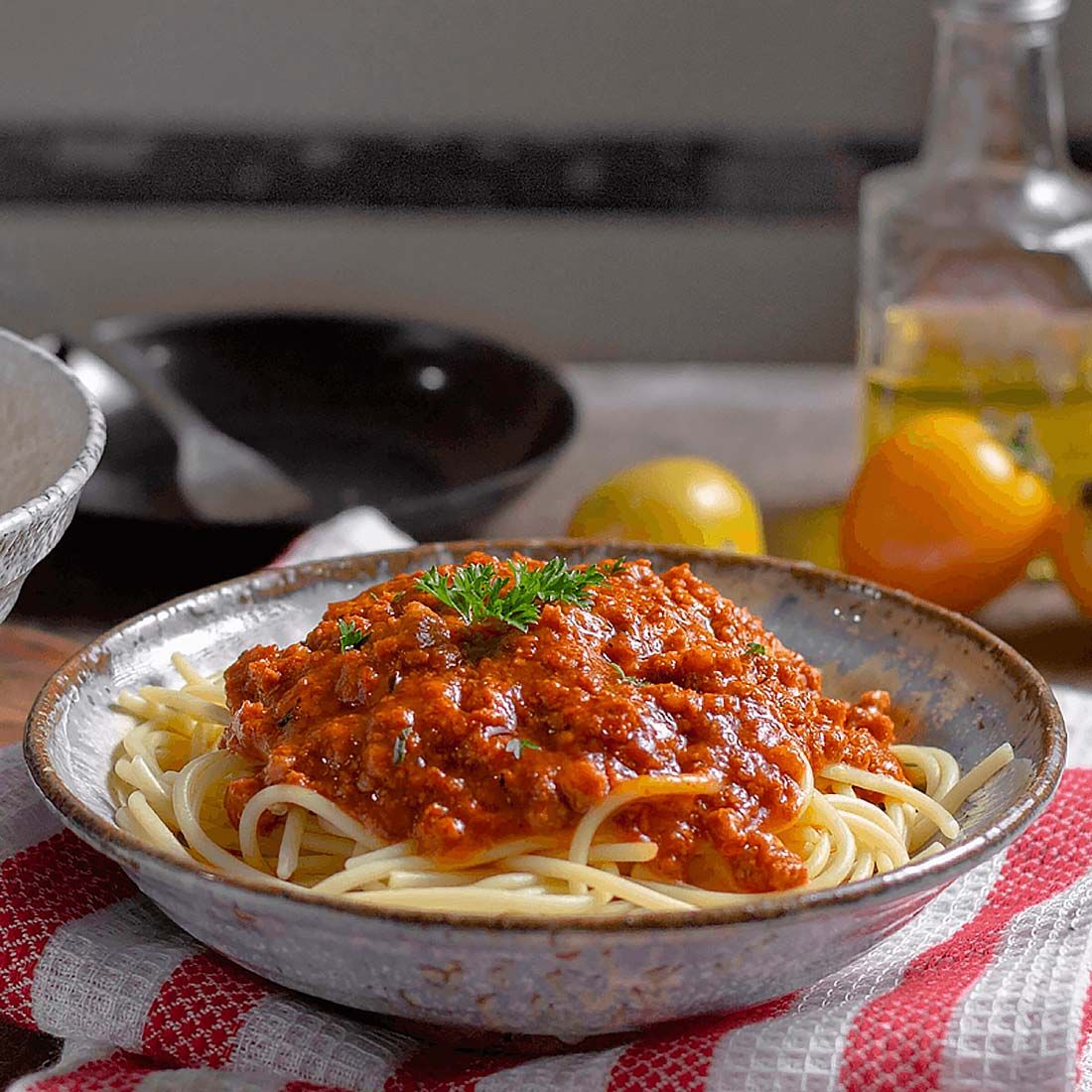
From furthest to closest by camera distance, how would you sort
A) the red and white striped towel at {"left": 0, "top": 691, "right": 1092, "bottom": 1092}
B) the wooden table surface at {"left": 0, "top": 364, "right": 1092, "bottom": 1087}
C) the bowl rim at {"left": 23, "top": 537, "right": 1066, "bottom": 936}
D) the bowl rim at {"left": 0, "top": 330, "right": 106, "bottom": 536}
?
the wooden table surface at {"left": 0, "top": 364, "right": 1092, "bottom": 1087} < the bowl rim at {"left": 0, "top": 330, "right": 106, "bottom": 536} < the red and white striped towel at {"left": 0, "top": 691, "right": 1092, "bottom": 1092} < the bowl rim at {"left": 23, "top": 537, "right": 1066, "bottom": 936}

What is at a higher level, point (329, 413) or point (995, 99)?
point (995, 99)

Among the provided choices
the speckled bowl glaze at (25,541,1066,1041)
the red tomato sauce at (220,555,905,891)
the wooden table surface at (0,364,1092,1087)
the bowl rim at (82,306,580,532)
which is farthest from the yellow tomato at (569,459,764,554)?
the red tomato sauce at (220,555,905,891)

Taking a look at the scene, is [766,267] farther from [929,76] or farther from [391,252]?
[391,252]

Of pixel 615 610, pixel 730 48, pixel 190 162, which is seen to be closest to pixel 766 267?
pixel 730 48

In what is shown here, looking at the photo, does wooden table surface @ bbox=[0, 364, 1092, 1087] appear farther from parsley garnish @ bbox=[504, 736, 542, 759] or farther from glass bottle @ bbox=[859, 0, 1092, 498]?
parsley garnish @ bbox=[504, 736, 542, 759]

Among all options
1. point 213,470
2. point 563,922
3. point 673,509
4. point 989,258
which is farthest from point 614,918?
point 989,258

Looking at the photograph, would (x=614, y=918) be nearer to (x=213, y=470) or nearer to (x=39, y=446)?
(x=39, y=446)

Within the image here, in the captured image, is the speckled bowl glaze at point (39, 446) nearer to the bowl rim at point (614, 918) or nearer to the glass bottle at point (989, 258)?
the bowl rim at point (614, 918)
